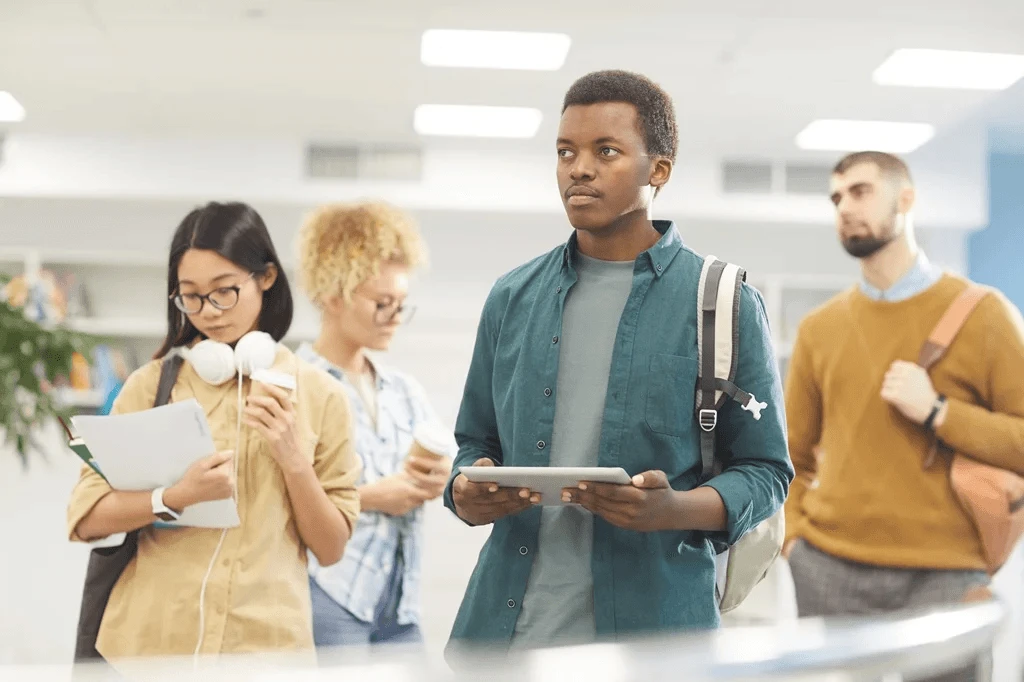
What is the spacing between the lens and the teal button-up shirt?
55.3 inches

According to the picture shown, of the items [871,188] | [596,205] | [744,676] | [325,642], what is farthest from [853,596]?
[744,676]

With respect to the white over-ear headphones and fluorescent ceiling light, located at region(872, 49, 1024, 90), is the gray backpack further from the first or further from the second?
fluorescent ceiling light, located at region(872, 49, 1024, 90)

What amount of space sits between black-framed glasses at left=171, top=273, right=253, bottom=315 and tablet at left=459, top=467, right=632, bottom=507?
81 cm

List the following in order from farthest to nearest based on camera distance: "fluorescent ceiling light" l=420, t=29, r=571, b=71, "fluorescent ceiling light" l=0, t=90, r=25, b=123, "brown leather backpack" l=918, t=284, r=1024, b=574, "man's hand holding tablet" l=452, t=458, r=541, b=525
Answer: "fluorescent ceiling light" l=0, t=90, r=25, b=123, "fluorescent ceiling light" l=420, t=29, r=571, b=71, "brown leather backpack" l=918, t=284, r=1024, b=574, "man's hand holding tablet" l=452, t=458, r=541, b=525

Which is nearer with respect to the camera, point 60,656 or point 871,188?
point 871,188

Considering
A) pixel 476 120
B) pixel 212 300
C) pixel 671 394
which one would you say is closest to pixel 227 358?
pixel 212 300

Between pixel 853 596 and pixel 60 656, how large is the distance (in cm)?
471

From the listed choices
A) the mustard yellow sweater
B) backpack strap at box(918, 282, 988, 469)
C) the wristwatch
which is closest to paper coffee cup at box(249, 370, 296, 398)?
the wristwatch

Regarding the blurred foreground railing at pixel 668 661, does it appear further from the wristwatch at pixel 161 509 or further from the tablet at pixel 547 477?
the wristwatch at pixel 161 509

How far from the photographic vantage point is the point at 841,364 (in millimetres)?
2883

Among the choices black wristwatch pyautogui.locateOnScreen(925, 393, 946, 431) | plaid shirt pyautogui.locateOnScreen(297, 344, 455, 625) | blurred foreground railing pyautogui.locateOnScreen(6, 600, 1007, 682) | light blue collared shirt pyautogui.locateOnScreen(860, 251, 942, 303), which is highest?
light blue collared shirt pyautogui.locateOnScreen(860, 251, 942, 303)

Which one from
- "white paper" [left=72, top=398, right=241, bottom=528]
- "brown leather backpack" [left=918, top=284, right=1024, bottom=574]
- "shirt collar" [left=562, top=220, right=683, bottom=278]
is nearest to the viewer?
"shirt collar" [left=562, top=220, right=683, bottom=278]

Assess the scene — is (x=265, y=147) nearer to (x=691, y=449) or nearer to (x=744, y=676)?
(x=691, y=449)

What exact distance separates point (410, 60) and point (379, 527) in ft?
11.9
